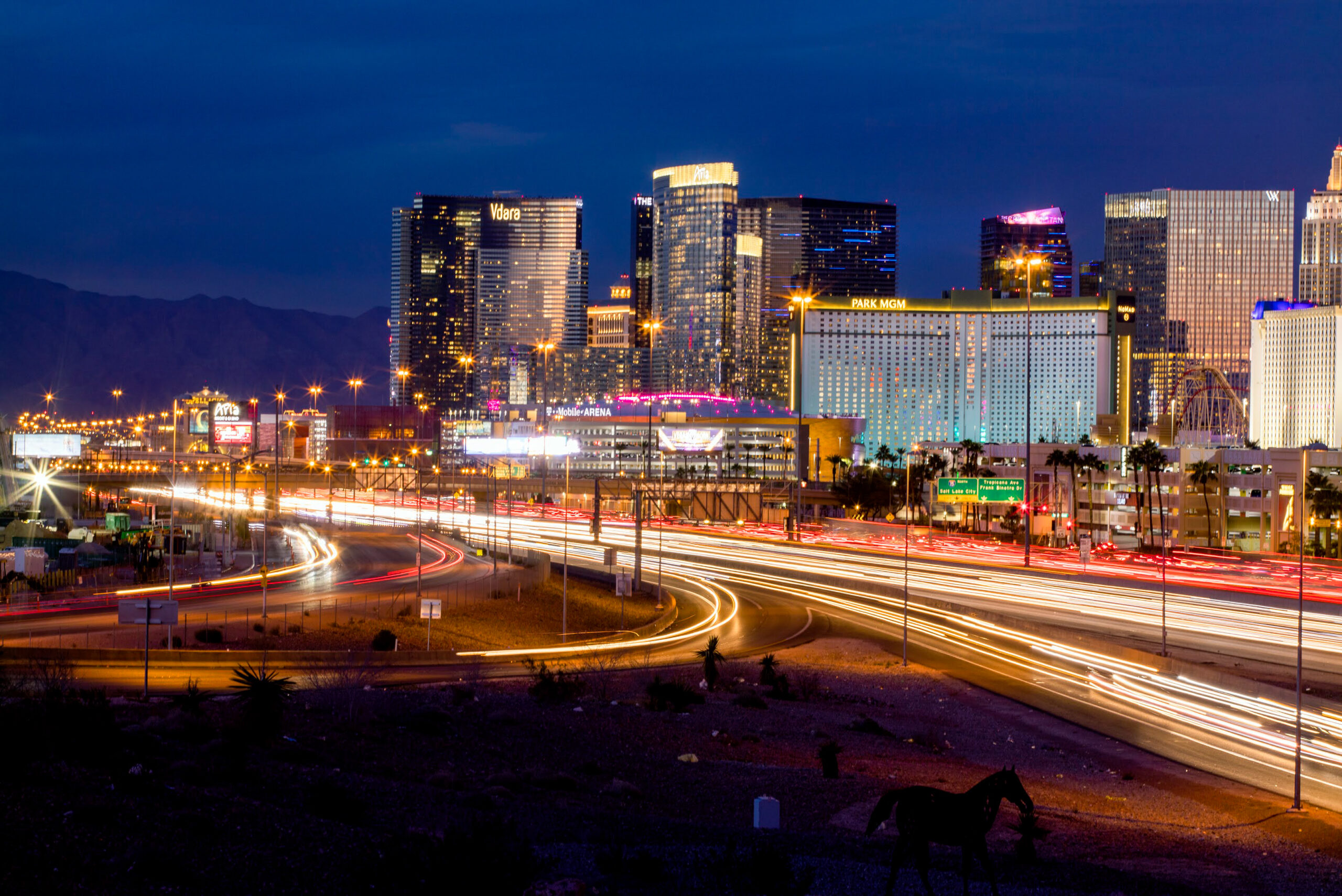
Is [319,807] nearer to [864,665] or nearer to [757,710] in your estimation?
[757,710]

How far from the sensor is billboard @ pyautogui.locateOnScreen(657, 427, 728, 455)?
142 metres

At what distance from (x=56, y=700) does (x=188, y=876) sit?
6.63 meters

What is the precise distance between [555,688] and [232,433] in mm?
96634

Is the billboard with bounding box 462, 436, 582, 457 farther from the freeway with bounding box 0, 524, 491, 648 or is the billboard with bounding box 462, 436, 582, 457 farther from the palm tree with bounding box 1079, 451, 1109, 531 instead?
the palm tree with bounding box 1079, 451, 1109, 531

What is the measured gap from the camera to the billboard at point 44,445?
10259 cm

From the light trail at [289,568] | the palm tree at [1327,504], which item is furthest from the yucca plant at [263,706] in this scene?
the palm tree at [1327,504]

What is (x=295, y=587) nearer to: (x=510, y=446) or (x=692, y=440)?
(x=510, y=446)

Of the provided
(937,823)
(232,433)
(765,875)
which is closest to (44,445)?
(232,433)

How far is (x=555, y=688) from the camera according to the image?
1142 inches

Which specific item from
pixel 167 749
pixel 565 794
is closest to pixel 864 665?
pixel 565 794

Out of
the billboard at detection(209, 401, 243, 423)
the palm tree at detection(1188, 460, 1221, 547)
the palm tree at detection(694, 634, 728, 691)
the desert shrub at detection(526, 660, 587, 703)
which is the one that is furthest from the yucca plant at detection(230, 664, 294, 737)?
the billboard at detection(209, 401, 243, 423)

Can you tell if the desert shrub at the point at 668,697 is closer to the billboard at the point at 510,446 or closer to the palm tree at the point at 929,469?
the billboard at the point at 510,446

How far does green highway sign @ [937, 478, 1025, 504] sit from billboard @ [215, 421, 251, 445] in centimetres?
7114

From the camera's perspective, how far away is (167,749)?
1709cm
